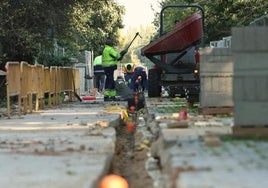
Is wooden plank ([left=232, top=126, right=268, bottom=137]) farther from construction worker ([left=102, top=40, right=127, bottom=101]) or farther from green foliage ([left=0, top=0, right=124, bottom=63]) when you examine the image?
green foliage ([left=0, top=0, right=124, bottom=63])

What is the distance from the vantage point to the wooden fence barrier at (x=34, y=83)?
1475 centimetres

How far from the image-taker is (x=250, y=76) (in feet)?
28.9

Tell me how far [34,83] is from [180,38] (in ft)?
15.5

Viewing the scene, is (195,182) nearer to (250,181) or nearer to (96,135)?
(250,181)

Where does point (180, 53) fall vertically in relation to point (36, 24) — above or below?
below

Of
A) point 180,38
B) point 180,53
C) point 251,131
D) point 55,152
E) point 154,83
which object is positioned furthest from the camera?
point 154,83

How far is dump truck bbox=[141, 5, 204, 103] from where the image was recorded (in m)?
18.2

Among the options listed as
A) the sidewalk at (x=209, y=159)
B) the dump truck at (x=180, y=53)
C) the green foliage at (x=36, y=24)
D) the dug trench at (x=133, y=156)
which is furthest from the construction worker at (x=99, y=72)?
the sidewalk at (x=209, y=159)

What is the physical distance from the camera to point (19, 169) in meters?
7.18

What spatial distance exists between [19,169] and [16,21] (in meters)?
16.3

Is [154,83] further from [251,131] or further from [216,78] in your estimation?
[251,131]

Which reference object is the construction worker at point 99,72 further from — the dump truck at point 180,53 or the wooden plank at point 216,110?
the wooden plank at point 216,110

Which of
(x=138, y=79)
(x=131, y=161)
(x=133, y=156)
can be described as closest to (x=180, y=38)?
(x=133, y=156)

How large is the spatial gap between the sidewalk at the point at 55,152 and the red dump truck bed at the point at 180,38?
580 centimetres
